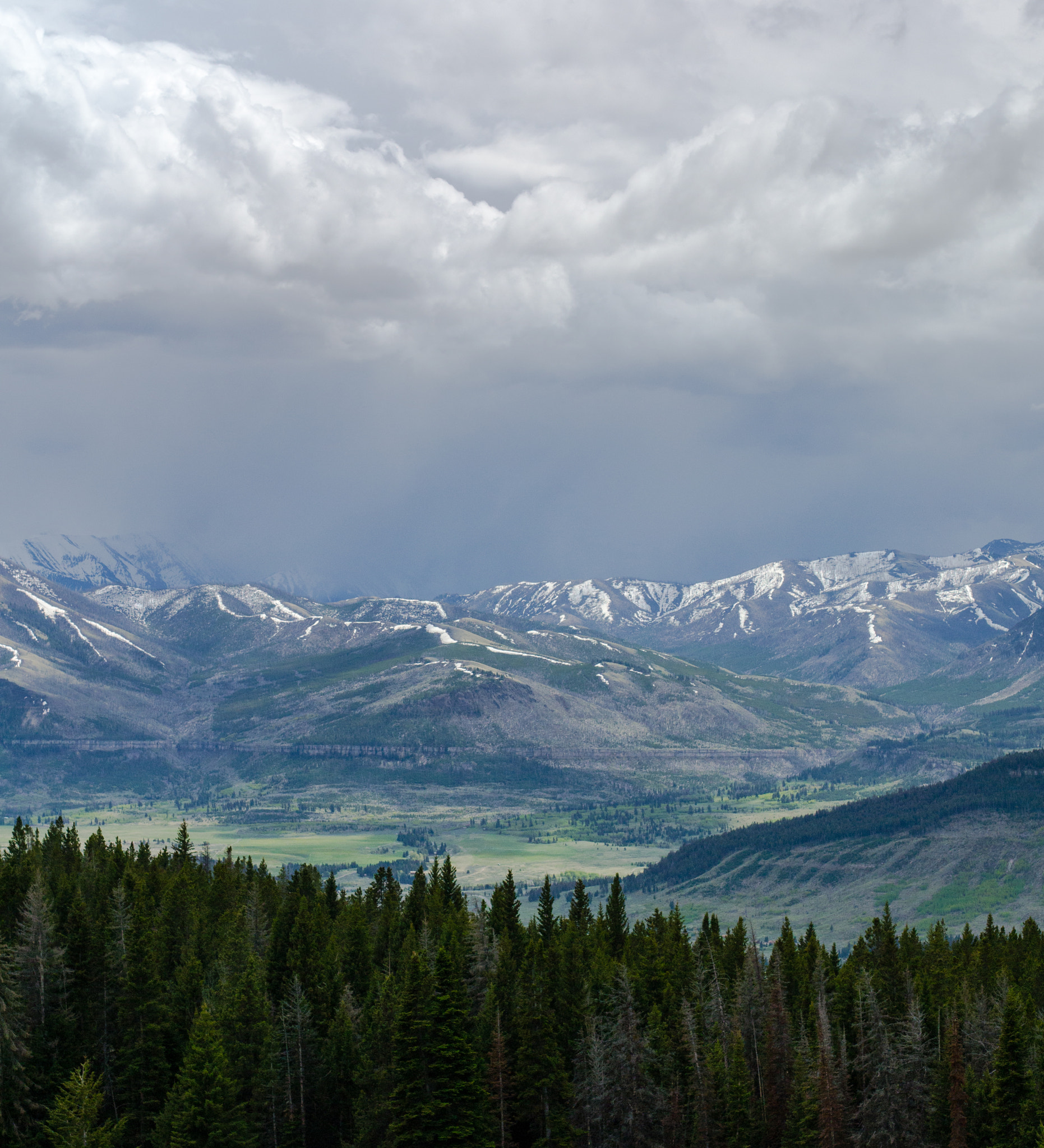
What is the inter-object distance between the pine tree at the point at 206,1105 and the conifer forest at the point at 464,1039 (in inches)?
9.2

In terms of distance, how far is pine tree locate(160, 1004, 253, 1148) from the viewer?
8731 centimetres

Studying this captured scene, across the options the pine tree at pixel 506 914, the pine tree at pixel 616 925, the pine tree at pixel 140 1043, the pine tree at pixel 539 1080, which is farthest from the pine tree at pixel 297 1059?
the pine tree at pixel 616 925

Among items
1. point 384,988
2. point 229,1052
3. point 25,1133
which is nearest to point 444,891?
point 384,988

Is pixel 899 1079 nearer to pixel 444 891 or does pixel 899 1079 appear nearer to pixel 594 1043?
pixel 594 1043

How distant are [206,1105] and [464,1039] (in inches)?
753

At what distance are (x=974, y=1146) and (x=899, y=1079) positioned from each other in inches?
283

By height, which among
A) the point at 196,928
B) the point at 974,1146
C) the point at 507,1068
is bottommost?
the point at 974,1146

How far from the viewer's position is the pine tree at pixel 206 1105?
8731 cm

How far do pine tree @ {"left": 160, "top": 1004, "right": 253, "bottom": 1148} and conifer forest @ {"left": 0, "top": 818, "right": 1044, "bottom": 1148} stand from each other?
23 centimetres

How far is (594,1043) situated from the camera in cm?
10125

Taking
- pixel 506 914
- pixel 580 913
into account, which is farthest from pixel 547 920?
pixel 580 913

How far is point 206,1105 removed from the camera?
87062mm

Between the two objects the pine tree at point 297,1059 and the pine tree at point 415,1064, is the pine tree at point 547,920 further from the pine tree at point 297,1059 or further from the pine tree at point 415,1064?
the pine tree at point 415,1064

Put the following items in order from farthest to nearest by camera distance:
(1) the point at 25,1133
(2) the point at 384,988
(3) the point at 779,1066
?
(3) the point at 779,1066
(2) the point at 384,988
(1) the point at 25,1133
